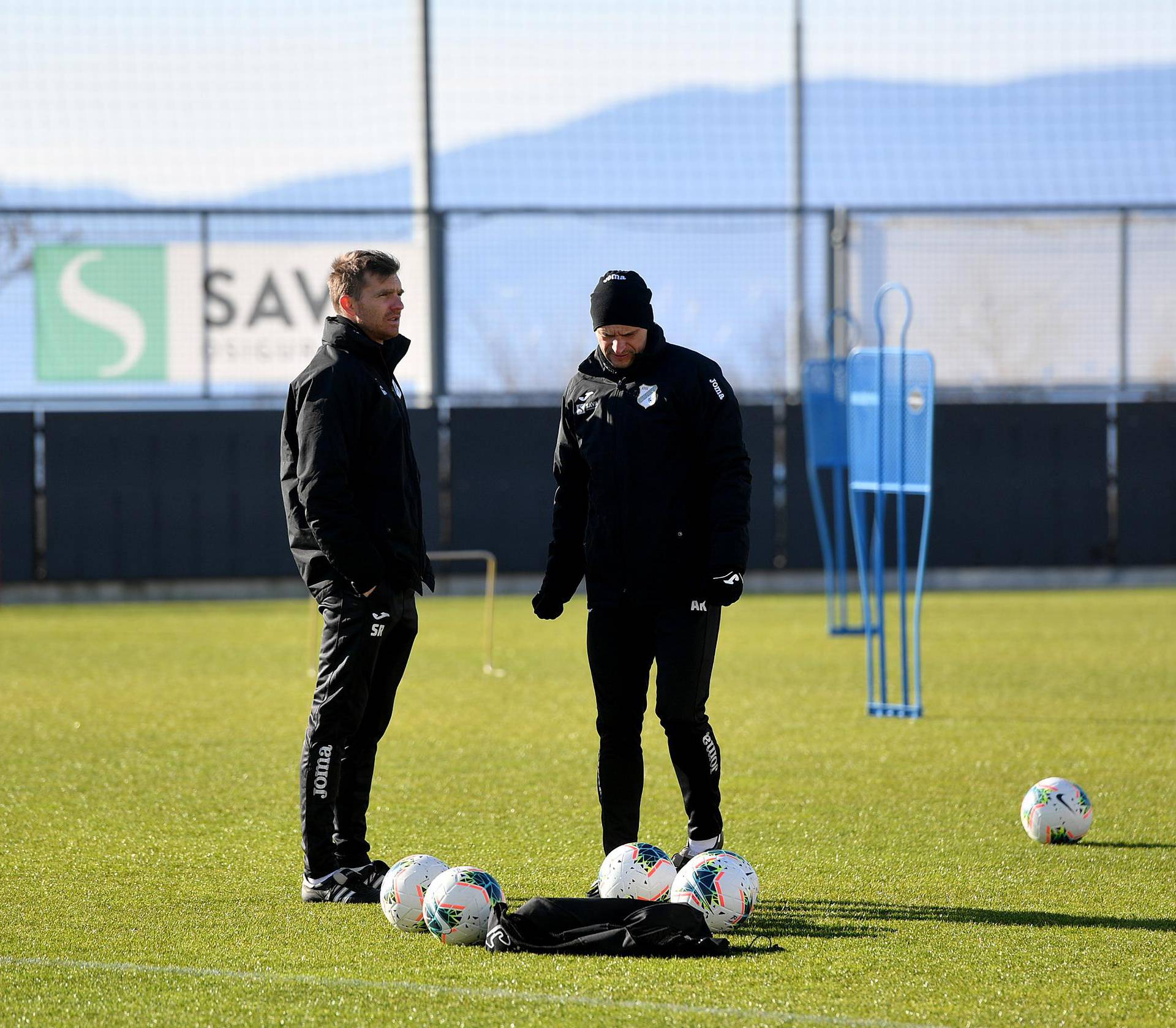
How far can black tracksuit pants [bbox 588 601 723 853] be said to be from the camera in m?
5.47

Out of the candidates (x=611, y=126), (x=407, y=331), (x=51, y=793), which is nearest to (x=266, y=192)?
(x=407, y=331)

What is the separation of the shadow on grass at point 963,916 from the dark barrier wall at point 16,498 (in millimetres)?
13809

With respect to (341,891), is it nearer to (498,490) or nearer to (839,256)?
(498,490)

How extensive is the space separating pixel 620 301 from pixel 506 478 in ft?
41.6

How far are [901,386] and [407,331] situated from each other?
9.88 metres

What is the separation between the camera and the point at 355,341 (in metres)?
5.42

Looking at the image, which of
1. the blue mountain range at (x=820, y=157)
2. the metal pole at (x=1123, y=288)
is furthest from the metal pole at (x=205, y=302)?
the metal pole at (x=1123, y=288)

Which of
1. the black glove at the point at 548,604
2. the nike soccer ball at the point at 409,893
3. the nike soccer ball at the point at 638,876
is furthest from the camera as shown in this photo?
the black glove at the point at 548,604

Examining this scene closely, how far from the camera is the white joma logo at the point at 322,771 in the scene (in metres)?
5.42

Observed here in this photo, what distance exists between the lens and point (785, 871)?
583 centimetres

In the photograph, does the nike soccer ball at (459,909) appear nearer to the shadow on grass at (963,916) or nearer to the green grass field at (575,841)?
the green grass field at (575,841)

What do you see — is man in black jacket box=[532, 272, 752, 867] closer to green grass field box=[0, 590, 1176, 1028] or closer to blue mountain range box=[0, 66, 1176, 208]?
green grass field box=[0, 590, 1176, 1028]

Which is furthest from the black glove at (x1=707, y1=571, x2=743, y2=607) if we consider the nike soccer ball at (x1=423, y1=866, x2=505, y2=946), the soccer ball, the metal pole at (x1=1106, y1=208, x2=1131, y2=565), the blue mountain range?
the metal pole at (x1=1106, y1=208, x2=1131, y2=565)

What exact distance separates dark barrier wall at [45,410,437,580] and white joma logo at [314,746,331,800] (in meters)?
12.1
